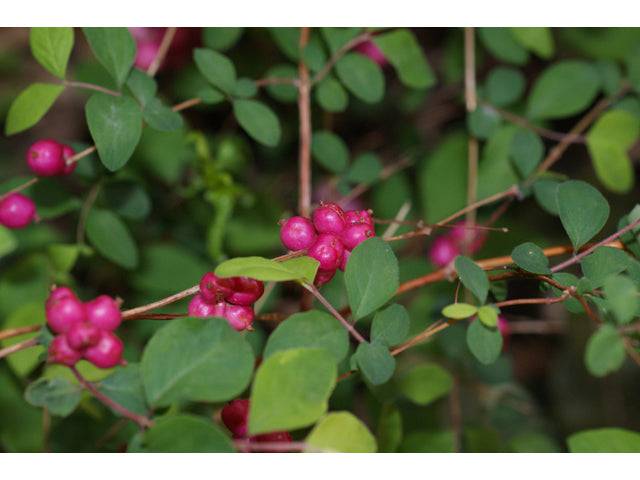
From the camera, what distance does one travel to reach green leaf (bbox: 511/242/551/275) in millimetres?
1264

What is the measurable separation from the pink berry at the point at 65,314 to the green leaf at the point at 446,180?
145 cm

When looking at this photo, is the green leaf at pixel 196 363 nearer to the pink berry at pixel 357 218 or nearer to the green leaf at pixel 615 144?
the pink berry at pixel 357 218

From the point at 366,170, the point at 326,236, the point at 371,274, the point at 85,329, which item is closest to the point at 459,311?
the point at 371,274

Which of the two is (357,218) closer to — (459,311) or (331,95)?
(459,311)

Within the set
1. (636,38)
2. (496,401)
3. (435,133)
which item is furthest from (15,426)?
(636,38)

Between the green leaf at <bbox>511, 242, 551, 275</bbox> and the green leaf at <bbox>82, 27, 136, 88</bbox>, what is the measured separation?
86cm

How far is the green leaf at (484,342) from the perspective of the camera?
4.15ft

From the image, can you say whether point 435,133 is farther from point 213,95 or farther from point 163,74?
point 213,95

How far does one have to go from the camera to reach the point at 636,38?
7.98ft

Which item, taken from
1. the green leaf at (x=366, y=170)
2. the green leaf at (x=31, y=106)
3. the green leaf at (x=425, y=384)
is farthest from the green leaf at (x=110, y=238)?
the green leaf at (x=425, y=384)

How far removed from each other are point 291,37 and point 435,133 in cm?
110

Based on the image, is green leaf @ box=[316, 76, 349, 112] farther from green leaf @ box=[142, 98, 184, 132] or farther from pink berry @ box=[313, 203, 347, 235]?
pink berry @ box=[313, 203, 347, 235]

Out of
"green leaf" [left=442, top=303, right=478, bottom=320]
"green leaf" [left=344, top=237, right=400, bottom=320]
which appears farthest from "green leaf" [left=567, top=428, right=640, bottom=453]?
"green leaf" [left=344, top=237, right=400, bottom=320]

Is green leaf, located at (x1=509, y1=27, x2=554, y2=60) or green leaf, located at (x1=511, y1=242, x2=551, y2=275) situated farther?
green leaf, located at (x1=509, y1=27, x2=554, y2=60)
